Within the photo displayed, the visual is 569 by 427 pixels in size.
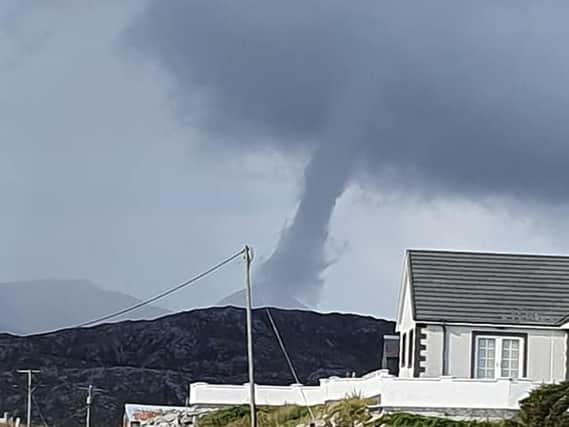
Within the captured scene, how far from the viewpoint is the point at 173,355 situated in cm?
18100

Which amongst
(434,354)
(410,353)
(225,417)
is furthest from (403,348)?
(225,417)

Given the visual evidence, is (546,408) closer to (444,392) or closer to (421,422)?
(421,422)

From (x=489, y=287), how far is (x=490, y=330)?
6.29 ft

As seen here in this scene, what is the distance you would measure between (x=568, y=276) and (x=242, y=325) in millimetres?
153598

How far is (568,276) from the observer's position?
42.0m

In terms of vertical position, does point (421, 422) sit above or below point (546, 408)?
below

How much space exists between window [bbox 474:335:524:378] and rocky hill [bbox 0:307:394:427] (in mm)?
88239

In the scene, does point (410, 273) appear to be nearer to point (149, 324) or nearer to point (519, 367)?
point (519, 367)

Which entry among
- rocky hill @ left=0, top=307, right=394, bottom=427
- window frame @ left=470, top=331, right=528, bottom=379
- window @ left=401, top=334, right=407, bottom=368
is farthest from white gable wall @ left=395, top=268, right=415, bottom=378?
rocky hill @ left=0, top=307, right=394, bottom=427

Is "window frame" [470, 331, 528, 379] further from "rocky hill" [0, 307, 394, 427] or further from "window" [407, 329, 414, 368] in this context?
"rocky hill" [0, 307, 394, 427]

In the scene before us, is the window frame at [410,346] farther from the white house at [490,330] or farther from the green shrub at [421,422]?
the green shrub at [421,422]

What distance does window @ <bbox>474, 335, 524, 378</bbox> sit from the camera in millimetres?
39969

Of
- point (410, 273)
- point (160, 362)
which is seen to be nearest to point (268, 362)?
point (160, 362)

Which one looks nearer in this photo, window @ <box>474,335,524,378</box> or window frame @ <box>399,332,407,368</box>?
window @ <box>474,335,524,378</box>
